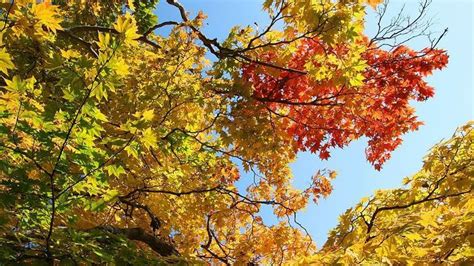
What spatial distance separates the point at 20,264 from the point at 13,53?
167 inches

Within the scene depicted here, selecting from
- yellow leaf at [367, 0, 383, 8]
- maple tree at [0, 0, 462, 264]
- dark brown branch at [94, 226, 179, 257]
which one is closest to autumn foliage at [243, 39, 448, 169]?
maple tree at [0, 0, 462, 264]

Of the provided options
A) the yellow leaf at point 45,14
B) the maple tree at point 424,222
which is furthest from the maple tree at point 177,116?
the maple tree at point 424,222

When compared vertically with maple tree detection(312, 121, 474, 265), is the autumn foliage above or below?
above

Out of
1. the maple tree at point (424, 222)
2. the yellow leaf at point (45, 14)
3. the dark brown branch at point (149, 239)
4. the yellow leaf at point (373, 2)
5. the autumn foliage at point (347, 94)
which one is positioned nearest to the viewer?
the maple tree at point (424, 222)

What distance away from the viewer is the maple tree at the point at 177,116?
3270 millimetres

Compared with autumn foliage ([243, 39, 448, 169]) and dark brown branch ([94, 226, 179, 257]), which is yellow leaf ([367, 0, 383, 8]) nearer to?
autumn foliage ([243, 39, 448, 169])

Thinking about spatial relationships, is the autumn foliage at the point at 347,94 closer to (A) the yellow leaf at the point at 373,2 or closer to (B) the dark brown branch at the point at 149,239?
(A) the yellow leaf at the point at 373,2

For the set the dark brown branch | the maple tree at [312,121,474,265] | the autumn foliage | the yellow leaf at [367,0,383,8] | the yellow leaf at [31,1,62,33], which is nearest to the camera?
the maple tree at [312,121,474,265]

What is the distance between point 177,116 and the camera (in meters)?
6.48

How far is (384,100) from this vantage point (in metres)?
7.25

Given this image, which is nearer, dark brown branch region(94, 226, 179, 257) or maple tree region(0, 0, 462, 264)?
maple tree region(0, 0, 462, 264)

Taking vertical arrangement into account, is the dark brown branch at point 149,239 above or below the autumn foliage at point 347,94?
below

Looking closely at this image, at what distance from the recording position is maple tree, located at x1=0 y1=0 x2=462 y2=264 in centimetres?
327

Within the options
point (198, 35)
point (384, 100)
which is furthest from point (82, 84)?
point (384, 100)
